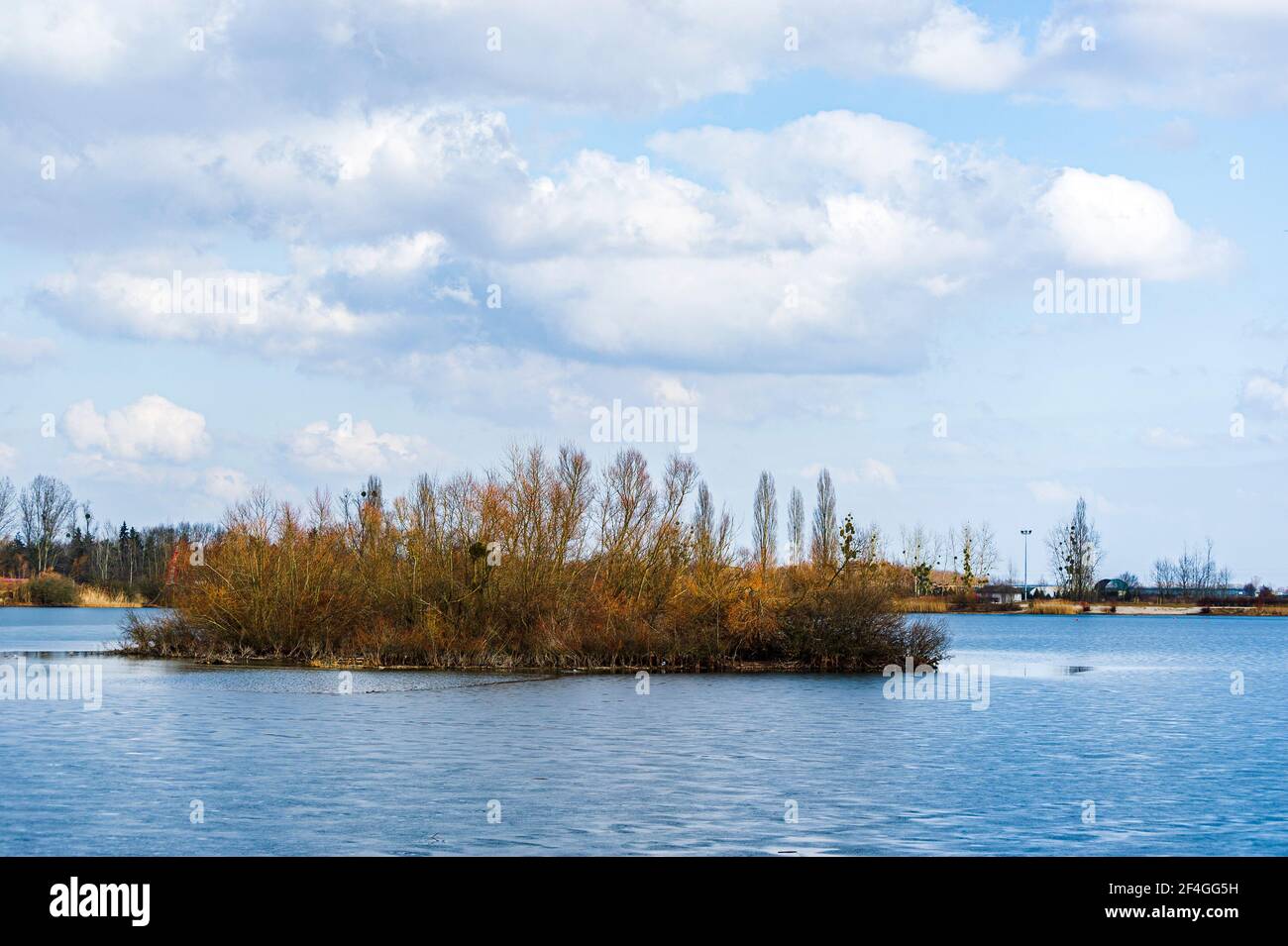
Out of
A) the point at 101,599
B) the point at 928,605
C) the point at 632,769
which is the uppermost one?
the point at 101,599

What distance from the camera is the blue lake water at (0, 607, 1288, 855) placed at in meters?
17.8

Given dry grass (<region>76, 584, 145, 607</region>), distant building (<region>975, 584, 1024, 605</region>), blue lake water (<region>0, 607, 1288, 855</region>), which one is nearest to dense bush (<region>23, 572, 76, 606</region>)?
dry grass (<region>76, 584, 145, 607</region>)

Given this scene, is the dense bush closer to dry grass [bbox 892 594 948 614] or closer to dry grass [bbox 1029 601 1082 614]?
dry grass [bbox 892 594 948 614]

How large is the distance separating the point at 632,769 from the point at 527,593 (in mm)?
26817

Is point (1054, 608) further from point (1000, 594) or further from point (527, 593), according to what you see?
point (527, 593)

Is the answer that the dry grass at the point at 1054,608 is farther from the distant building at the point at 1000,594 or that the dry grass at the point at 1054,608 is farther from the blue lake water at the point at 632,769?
the blue lake water at the point at 632,769

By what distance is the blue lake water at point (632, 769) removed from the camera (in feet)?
58.5

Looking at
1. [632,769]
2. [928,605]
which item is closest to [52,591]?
[928,605]

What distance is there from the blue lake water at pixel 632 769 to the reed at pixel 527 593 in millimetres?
3989

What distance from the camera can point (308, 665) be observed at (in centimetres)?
4969

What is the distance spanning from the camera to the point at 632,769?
23.9 m
